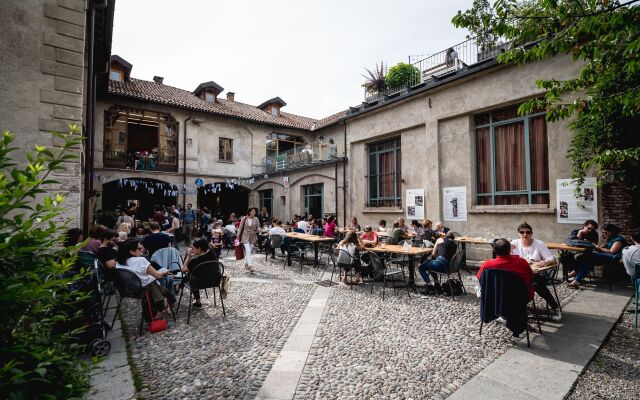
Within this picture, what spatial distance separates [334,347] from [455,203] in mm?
8024

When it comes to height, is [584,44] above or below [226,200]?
above

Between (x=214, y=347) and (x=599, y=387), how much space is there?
4092 mm

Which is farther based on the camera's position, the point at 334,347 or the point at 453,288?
the point at 453,288

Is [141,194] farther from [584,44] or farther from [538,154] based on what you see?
[584,44]

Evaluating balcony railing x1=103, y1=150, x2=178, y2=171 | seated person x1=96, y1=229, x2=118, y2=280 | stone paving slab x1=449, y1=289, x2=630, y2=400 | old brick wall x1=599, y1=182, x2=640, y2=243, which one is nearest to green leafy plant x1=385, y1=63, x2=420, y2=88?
old brick wall x1=599, y1=182, x2=640, y2=243

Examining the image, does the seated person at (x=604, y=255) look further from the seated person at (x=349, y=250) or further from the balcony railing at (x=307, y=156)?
the balcony railing at (x=307, y=156)

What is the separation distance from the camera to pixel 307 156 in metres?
17.6

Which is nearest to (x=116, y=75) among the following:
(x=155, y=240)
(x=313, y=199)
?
(x=313, y=199)

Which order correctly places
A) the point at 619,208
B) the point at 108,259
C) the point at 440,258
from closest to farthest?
the point at 108,259 < the point at 440,258 < the point at 619,208

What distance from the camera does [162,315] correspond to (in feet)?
16.2

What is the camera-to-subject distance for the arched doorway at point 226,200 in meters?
22.5

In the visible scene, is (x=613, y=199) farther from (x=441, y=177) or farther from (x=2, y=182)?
(x=2, y=182)

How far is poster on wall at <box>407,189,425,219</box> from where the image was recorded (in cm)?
1153

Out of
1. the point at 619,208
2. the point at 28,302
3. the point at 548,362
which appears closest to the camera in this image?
the point at 28,302
